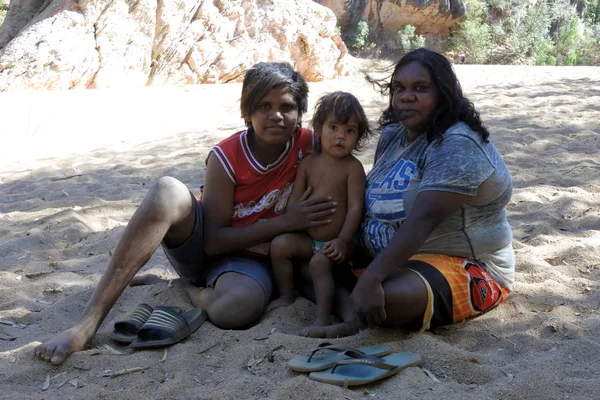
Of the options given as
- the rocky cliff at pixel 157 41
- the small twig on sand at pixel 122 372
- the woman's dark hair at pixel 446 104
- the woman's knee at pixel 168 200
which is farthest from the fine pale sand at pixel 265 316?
the rocky cliff at pixel 157 41

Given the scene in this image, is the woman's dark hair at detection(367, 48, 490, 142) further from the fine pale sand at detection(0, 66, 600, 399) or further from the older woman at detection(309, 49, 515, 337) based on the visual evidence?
the fine pale sand at detection(0, 66, 600, 399)

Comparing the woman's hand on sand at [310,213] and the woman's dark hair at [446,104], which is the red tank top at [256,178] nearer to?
the woman's hand on sand at [310,213]

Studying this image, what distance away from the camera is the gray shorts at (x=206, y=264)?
2.86 meters

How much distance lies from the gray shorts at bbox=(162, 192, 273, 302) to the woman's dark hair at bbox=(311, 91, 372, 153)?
67 centimetres

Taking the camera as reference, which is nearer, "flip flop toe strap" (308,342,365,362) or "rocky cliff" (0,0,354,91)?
"flip flop toe strap" (308,342,365,362)

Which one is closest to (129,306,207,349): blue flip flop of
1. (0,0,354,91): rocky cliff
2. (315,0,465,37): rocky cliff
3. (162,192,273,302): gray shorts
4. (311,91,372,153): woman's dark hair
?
(162,192,273,302): gray shorts

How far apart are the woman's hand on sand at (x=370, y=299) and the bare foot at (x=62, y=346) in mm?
1091

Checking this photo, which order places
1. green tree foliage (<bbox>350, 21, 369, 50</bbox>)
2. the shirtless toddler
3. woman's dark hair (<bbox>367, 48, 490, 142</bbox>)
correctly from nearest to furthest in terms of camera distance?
A: woman's dark hair (<bbox>367, 48, 490, 142</bbox>) < the shirtless toddler < green tree foliage (<bbox>350, 21, 369, 50</bbox>)

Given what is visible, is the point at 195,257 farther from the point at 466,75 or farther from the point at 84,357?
the point at 466,75

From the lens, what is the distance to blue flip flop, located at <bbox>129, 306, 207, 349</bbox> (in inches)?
99.8

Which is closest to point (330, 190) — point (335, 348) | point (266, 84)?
point (266, 84)

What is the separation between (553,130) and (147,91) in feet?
19.6

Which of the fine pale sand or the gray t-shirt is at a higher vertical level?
the gray t-shirt

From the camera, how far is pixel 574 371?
2.15 meters
